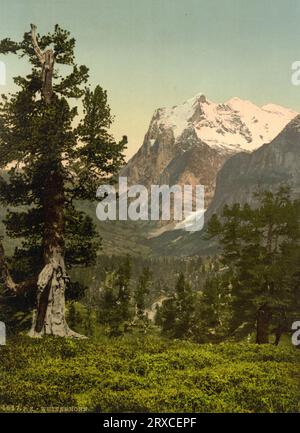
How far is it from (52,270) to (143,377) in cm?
994

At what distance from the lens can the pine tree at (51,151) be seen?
87.0ft

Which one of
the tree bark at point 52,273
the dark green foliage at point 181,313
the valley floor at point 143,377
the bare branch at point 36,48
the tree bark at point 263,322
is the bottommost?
the dark green foliage at point 181,313

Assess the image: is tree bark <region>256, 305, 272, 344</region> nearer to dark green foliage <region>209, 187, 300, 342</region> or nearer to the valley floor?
dark green foliage <region>209, 187, 300, 342</region>

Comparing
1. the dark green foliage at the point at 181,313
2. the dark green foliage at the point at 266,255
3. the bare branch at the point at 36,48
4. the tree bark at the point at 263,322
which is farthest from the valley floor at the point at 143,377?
the dark green foliage at the point at 181,313

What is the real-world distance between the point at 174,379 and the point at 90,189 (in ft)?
42.6

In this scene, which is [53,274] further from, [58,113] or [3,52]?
[3,52]

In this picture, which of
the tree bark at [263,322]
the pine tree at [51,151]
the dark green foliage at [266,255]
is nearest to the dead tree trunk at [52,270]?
the pine tree at [51,151]

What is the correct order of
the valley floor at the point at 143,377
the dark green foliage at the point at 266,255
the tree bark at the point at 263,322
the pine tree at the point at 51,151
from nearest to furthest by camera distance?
the valley floor at the point at 143,377
the pine tree at the point at 51,151
the dark green foliage at the point at 266,255
the tree bark at the point at 263,322

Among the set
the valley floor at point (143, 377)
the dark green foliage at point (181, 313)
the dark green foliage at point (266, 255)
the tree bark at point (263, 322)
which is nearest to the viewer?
the valley floor at point (143, 377)

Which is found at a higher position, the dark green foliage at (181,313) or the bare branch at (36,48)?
the bare branch at (36,48)

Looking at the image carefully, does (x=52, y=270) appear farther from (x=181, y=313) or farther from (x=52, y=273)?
(x=181, y=313)

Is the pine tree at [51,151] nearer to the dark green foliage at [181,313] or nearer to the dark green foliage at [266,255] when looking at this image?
the dark green foliage at [266,255]

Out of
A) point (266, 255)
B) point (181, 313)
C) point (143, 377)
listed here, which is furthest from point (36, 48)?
point (181, 313)

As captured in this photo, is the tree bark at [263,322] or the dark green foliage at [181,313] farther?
the dark green foliage at [181,313]
